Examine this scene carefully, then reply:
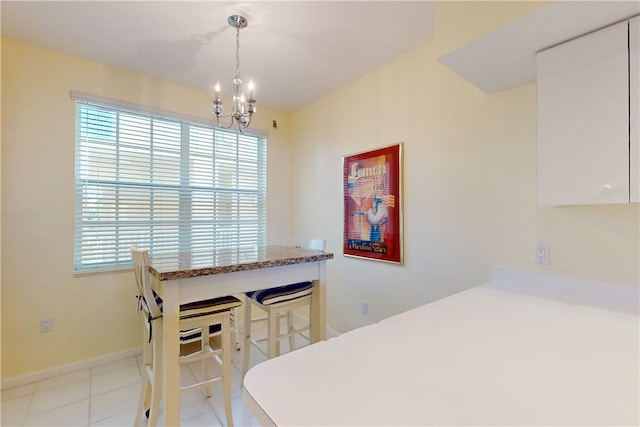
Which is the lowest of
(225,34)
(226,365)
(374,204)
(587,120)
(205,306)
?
(226,365)

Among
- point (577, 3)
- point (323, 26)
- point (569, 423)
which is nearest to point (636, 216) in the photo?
point (577, 3)

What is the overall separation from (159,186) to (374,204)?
210cm

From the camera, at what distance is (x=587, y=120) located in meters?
1.23

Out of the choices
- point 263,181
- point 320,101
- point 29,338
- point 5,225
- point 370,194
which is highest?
point 320,101

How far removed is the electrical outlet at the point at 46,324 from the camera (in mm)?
2326

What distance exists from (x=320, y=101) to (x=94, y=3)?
204 centimetres

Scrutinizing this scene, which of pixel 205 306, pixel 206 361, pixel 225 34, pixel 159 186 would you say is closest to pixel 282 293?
Result: pixel 205 306

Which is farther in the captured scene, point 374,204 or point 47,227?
point 374,204

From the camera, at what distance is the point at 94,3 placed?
1.82 m

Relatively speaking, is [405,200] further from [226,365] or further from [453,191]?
[226,365]

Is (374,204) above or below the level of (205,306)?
above

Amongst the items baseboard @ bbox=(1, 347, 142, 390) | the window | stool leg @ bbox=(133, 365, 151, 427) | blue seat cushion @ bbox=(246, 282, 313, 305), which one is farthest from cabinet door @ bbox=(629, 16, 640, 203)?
baseboard @ bbox=(1, 347, 142, 390)

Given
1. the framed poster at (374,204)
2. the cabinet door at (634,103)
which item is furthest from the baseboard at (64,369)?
the cabinet door at (634,103)

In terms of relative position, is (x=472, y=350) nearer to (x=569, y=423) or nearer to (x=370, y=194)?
(x=569, y=423)
